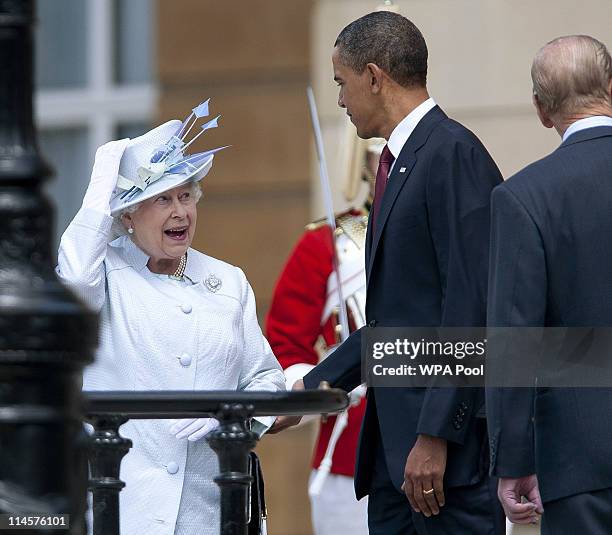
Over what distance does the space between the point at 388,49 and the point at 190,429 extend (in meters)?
1.17

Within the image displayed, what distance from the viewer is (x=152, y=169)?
4.88 meters

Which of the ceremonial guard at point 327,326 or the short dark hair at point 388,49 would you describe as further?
the ceremonial guard at point 327,326

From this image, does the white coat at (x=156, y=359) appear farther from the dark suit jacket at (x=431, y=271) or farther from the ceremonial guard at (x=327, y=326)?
the ceremonial guard at (x=327, y=326)

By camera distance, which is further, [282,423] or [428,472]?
[282,423]

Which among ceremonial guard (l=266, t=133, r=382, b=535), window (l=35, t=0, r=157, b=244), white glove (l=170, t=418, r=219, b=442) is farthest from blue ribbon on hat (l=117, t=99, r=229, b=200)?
window (l=35, t=0, r=157, b=244)

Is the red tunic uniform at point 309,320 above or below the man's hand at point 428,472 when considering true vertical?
above

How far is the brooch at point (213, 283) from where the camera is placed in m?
4.95

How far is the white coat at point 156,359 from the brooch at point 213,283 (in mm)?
39

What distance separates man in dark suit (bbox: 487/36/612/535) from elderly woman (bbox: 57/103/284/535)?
2.49ft

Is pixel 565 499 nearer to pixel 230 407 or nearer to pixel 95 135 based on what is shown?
pixel 230 407

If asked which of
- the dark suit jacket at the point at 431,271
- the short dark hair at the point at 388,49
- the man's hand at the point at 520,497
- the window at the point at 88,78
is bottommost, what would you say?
the man's hand at the point at 520,497

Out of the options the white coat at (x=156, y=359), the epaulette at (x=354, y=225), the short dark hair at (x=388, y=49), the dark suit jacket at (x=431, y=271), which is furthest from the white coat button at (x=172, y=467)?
the epaulette at (x=354, y=225)

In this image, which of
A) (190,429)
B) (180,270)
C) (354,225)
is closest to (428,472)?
(190,429)

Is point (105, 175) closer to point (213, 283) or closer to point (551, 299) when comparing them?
point (213, 283)
